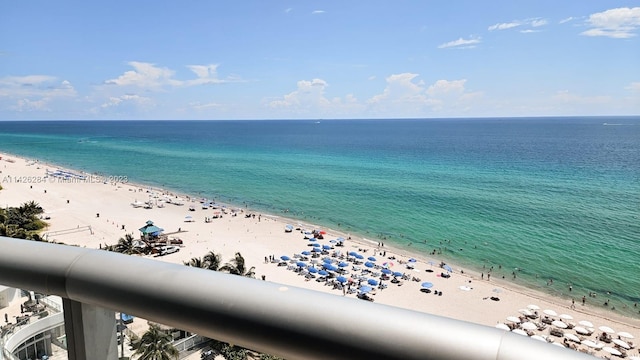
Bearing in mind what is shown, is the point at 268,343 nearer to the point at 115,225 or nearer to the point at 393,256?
the point at 393,256

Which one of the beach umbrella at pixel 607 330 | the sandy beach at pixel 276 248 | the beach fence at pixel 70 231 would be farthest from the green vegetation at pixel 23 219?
the beach umbrella at pixel 607 330

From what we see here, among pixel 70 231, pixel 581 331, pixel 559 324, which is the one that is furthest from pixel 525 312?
pixel 70 231

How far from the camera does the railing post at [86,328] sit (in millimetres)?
1110

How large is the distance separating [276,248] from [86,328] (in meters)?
30.0

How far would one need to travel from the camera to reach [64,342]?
3.84 ft

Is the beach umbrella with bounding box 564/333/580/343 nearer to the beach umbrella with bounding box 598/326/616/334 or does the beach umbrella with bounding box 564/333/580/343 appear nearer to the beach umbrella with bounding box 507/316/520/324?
the beach umbrella with bounding box 598/326/616/334

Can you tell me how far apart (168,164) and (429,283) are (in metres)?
62.6

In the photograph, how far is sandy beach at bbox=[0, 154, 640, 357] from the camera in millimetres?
21781

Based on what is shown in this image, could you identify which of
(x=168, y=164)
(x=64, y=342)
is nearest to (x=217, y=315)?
(x=64, y=342)

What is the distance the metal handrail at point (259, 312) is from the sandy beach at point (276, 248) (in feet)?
35.3

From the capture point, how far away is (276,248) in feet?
101

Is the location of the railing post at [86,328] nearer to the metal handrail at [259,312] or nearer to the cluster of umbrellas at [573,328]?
the metal handrail at [259,312]

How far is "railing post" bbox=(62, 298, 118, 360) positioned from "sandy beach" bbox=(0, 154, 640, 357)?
34.9 feet

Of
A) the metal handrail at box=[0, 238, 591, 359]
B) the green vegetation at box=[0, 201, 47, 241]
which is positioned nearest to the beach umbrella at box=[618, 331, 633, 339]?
the metal handrail at box=[0, 238, 591, 359]
